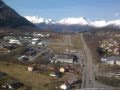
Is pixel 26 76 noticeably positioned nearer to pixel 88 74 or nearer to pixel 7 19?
pixel 88 74

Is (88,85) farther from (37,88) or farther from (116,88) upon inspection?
(37,88)

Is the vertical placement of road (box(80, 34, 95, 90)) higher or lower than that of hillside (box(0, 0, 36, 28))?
lower

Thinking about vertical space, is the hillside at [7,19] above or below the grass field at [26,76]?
above

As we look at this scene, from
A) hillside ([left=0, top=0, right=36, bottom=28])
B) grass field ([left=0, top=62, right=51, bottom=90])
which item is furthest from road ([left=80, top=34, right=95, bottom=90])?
hillside ([left=0, top=0, right=36, bottom=28])

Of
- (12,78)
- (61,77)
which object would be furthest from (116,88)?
(12,78)

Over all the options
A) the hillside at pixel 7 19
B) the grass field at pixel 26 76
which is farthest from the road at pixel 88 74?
the hillside at pixel 7 19

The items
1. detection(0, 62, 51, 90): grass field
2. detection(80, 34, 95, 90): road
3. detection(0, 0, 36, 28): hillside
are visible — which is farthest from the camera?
detection(0, 0, 36, 28): hillside

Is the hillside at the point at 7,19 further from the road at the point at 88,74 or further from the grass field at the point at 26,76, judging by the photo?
the grass field at the point at 26,76

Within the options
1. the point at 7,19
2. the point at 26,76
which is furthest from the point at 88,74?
the point at 7,19

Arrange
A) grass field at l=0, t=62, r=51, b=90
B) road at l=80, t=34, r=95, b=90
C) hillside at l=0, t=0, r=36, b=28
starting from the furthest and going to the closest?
hillside at l=0, t=0, r=36, b=28, road at l=80, t=34, r=95, b=90, grass field at l=0, t=62, r=51, b=90

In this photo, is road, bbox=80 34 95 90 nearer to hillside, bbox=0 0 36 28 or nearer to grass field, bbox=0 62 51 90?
grass field, bbox=0 62 51 90

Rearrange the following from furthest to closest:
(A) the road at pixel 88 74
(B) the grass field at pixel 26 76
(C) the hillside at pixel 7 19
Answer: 1. (C) the hillside at pixel 7 19
2. (A) the road at pixel 88 74
3. (B) the grass field at pixel 26 76
